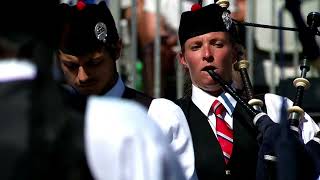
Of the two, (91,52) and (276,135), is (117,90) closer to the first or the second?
(91,52)

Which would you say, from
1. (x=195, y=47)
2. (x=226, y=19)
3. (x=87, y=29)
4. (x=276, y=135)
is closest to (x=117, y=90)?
(x=87, y=29)

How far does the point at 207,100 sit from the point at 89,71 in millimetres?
756

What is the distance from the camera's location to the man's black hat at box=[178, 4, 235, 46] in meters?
3.97

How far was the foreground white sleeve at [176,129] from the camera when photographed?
3527 mm

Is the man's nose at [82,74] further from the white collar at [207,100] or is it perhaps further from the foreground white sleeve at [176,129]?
the white collar at [207,100]

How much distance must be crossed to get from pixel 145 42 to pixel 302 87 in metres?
2.31

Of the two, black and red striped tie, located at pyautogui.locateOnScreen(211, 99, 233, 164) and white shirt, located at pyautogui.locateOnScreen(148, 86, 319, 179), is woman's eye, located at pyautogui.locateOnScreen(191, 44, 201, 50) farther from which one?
white shirt, located at pyautogui.locateOnScreen(148, 86, 319, 179)

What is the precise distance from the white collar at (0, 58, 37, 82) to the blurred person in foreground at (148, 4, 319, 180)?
1.82m

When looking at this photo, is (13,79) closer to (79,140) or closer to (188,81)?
(79,140)

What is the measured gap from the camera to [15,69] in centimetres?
174

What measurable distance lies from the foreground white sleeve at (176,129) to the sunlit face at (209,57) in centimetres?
32

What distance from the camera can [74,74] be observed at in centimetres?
345

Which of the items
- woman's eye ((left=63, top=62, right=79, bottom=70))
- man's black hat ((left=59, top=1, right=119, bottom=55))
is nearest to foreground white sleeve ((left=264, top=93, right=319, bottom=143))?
man's black hat ((left=59, top=1, right=119, bottom=55))

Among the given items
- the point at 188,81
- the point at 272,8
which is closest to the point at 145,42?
the point at 272,8
